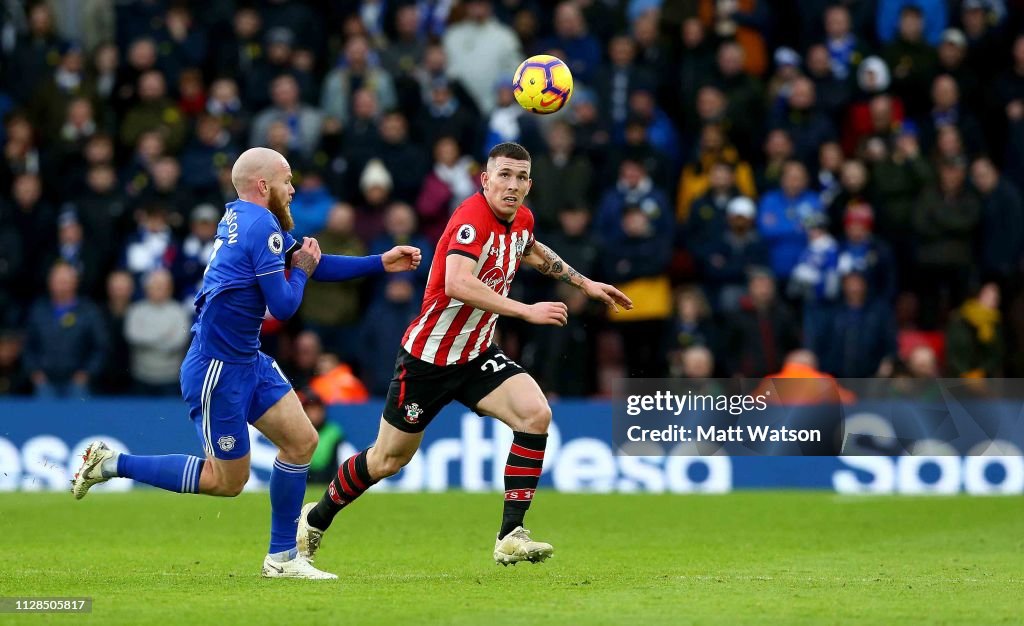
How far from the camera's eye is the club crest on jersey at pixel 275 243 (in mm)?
9289

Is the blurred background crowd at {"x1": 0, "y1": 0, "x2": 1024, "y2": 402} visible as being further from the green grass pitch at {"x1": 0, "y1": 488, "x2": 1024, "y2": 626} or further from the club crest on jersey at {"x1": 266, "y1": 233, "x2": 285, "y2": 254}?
the club crest on jersey at {"x1": 266, "y1": 233, "x2": 285, "y2": 254}

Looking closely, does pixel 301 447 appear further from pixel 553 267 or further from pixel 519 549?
pixel 553 267

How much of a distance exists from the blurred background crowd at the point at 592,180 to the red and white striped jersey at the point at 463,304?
6881 mm

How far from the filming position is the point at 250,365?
31.5 ft

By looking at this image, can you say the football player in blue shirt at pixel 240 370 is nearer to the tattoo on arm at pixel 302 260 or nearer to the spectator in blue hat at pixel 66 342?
the tattoo on arm at pixel 302 260

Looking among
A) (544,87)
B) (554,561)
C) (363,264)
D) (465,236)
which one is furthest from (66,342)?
(465,236)

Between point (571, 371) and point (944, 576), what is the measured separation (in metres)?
7.76

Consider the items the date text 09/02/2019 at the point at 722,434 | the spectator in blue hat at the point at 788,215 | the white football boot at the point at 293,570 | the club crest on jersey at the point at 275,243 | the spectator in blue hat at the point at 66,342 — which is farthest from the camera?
the spectator in blue hat at the point at 66,342

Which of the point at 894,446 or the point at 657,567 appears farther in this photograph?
the point at 894,446

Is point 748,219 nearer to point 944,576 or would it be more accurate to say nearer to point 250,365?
point 944,576

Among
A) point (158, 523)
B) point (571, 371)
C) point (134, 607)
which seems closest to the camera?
point (134, 607)

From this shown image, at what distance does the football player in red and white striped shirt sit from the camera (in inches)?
398

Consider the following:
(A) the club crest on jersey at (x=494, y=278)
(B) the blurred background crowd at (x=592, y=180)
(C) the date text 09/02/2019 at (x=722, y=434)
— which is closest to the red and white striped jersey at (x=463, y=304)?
(A) the club crest on jersey at (x=494, y=278)

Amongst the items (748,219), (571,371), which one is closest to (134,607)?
(571,371)
